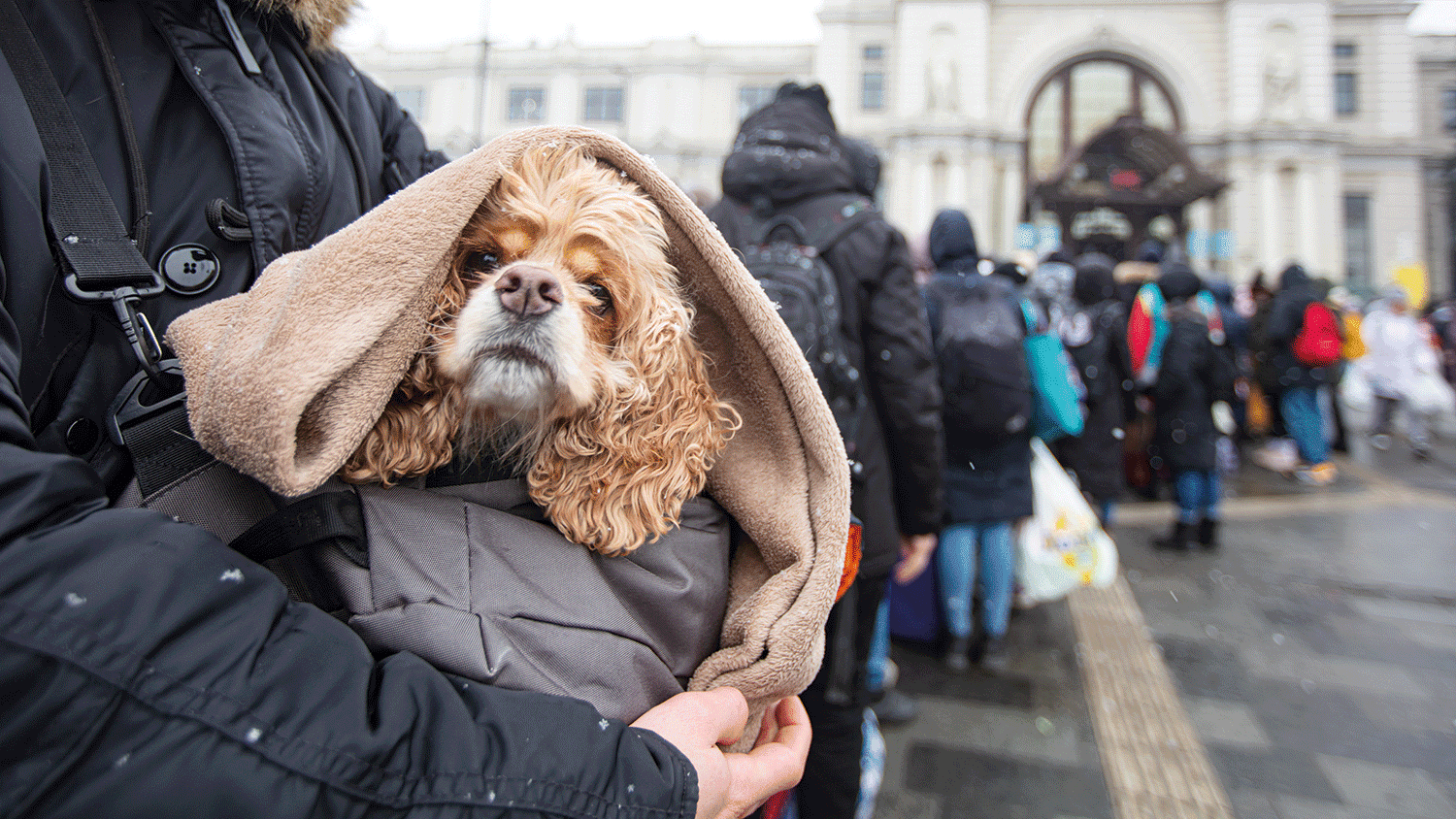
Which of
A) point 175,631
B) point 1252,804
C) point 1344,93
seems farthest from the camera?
point 1344,93

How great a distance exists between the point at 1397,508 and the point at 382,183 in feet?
30.5

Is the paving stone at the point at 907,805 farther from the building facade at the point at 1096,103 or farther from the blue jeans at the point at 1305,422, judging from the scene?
the building facade at the point at 1096,103

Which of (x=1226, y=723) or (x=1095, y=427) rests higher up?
(x=1095, y=427)

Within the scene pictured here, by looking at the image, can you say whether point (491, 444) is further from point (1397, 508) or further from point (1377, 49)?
point (1377, 49)

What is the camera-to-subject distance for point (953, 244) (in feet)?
12.4

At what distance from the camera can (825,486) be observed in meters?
1.20

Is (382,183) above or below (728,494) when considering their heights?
above

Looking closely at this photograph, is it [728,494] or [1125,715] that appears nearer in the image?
[728,494]

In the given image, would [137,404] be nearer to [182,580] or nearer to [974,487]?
[182,580]

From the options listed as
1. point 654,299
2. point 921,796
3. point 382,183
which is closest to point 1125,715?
point 921,796

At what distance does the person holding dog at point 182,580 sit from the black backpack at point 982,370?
2.59 meters

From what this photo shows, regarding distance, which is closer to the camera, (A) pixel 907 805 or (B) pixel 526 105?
(A) pixel 907 805

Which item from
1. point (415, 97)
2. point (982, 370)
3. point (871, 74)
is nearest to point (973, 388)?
point (982, 370)

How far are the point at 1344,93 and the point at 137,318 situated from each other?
35481 mm
